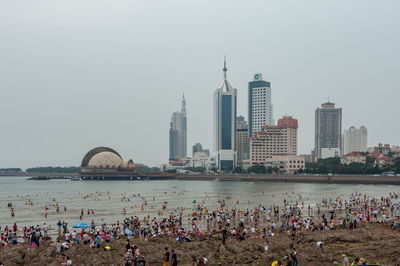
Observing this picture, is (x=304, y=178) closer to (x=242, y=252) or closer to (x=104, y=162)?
(x=104, y=162)

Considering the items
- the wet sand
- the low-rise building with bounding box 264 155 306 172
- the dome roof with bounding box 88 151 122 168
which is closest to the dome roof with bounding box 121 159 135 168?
the dome roof with bounding box 88 151 122 168

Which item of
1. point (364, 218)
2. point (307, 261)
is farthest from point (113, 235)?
point (364, 218)

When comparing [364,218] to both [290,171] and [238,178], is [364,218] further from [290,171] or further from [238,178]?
[290,171]

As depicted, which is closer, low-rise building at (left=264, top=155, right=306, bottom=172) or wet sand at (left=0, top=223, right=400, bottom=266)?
wet sand at (left=0, top=223, right=400, bottom=266)

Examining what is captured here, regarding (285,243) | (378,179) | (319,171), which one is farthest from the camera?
(319,171)

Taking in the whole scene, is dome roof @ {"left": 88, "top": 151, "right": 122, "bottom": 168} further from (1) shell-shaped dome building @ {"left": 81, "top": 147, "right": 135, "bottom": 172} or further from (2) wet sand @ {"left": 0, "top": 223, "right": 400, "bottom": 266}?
(2) wet sand @ {"left": 0, "top": 223, "right": 400, "bottom": 266}

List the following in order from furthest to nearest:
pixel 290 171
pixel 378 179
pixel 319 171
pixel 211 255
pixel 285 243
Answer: pixel 290 171
pixel 319 171
pixel 378 179
pixel 285 243
pixel 211 255

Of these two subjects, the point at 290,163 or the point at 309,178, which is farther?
the point at 290,163

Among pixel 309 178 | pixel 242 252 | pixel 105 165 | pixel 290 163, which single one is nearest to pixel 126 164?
pixel 105 165

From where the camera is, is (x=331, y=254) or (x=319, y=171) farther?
(x=319, y=171)

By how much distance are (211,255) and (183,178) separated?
545 feet

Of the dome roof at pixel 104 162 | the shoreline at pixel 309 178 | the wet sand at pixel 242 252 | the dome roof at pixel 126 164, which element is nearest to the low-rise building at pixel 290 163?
the shoreline at pixel 309 178

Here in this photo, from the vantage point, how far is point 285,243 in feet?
98.2

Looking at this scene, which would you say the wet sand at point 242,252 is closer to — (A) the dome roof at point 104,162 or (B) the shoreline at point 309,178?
(B) the shoreline at point 309,178
